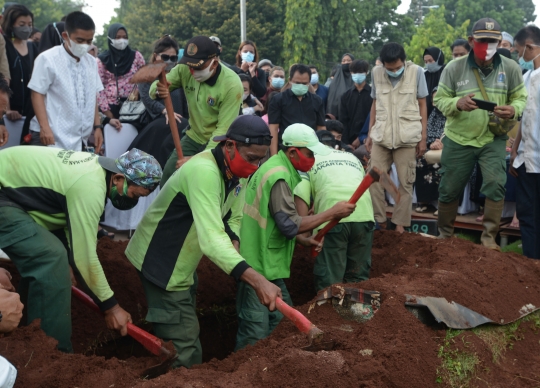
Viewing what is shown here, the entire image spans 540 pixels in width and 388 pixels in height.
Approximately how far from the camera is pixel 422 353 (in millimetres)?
4395

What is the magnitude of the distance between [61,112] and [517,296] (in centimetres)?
492

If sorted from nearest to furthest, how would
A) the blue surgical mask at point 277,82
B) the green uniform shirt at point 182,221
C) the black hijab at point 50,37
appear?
the green uniform shirt at point 182,221 → the black hijab at point 50,37 → the blue surgical mask at point 277,82

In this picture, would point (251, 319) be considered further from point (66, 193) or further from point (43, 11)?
point (43, 11)

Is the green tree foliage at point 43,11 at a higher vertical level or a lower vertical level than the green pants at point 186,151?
higher

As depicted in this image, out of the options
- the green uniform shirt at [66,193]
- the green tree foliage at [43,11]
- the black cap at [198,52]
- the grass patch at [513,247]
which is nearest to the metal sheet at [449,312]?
the green uniform shirt at [66,193]

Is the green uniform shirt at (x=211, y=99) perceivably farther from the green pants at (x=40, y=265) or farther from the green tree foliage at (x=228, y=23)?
the green tree foliage at (x=228, y=23)

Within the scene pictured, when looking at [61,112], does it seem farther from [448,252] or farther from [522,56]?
[522,56]

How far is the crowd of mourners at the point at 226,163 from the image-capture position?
4.87 m

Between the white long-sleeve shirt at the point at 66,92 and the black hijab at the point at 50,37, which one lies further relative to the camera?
the black hijab at the point at 50,37

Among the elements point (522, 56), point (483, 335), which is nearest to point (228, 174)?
point (483, 335)

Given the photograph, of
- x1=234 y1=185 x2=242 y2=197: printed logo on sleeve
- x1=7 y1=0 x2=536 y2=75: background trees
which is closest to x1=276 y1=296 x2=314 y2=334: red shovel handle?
x1=234 y1=185 x2=242 y2=197: printed logo on sleeve

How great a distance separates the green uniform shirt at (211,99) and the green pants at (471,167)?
263cm

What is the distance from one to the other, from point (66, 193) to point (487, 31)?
491 cm

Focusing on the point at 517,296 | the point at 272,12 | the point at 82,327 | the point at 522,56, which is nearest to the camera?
the point at 517,296
